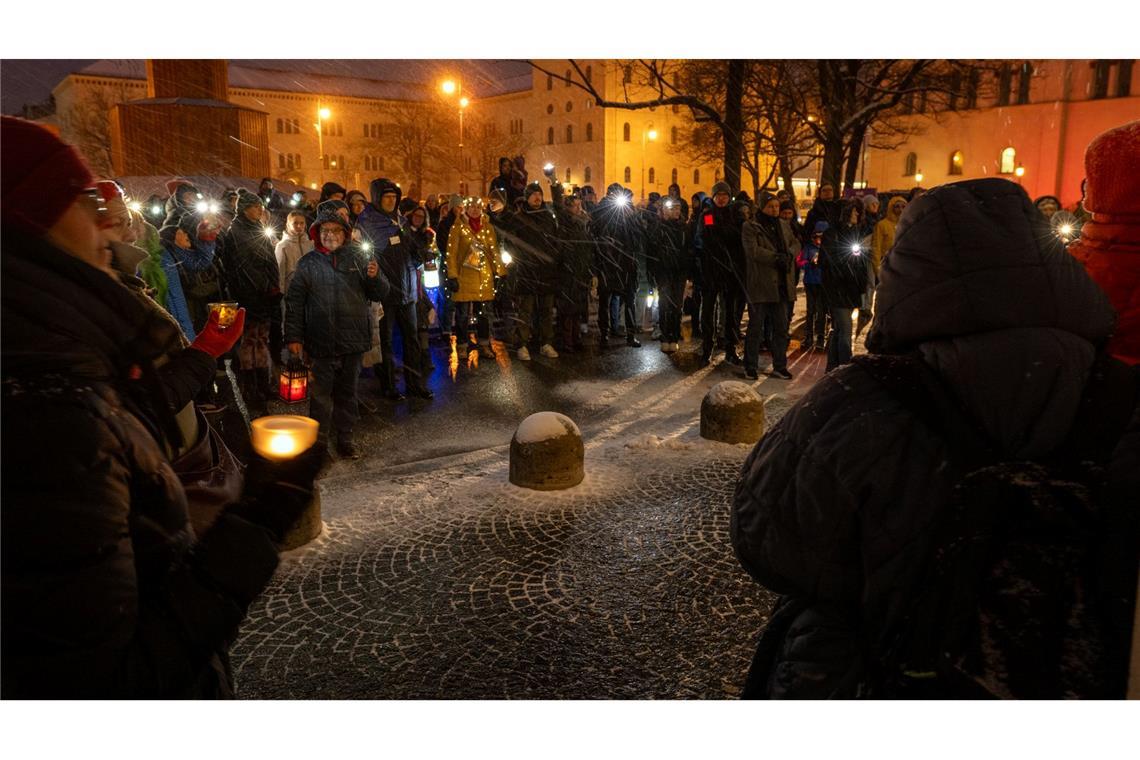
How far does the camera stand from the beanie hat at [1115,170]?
2.43m

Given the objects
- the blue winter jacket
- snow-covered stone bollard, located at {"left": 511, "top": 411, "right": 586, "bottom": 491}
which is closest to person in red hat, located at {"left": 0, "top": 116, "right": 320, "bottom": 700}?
snow-covered stone bollard, located at {"left": 511, "top": 411, "right": 586, "bottom": 491}

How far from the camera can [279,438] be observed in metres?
1.81

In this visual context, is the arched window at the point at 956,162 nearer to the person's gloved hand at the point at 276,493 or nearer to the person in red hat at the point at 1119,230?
the person in red hat at the point at 1119,230

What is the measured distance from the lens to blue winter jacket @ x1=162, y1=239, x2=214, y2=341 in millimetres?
8234

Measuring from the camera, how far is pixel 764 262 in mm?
10266

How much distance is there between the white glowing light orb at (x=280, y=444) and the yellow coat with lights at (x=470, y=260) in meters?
9.74

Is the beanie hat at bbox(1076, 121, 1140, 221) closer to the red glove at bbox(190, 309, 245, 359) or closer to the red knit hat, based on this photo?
the red knit hat

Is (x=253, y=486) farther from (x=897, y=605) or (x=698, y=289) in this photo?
(x=698, y=289)

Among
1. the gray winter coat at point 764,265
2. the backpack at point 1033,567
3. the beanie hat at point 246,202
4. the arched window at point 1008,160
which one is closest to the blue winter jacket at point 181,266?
the beanie hat at point 246,202

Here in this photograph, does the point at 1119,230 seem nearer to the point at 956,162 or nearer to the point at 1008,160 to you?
the point at 1008,160

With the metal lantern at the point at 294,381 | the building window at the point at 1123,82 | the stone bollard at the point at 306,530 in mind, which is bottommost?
the stone bollard at the point at 306,530

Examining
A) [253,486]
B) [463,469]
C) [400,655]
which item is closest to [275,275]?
[463,469]

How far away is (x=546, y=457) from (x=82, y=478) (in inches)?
189

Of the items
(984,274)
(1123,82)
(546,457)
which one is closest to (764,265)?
(546,457)
